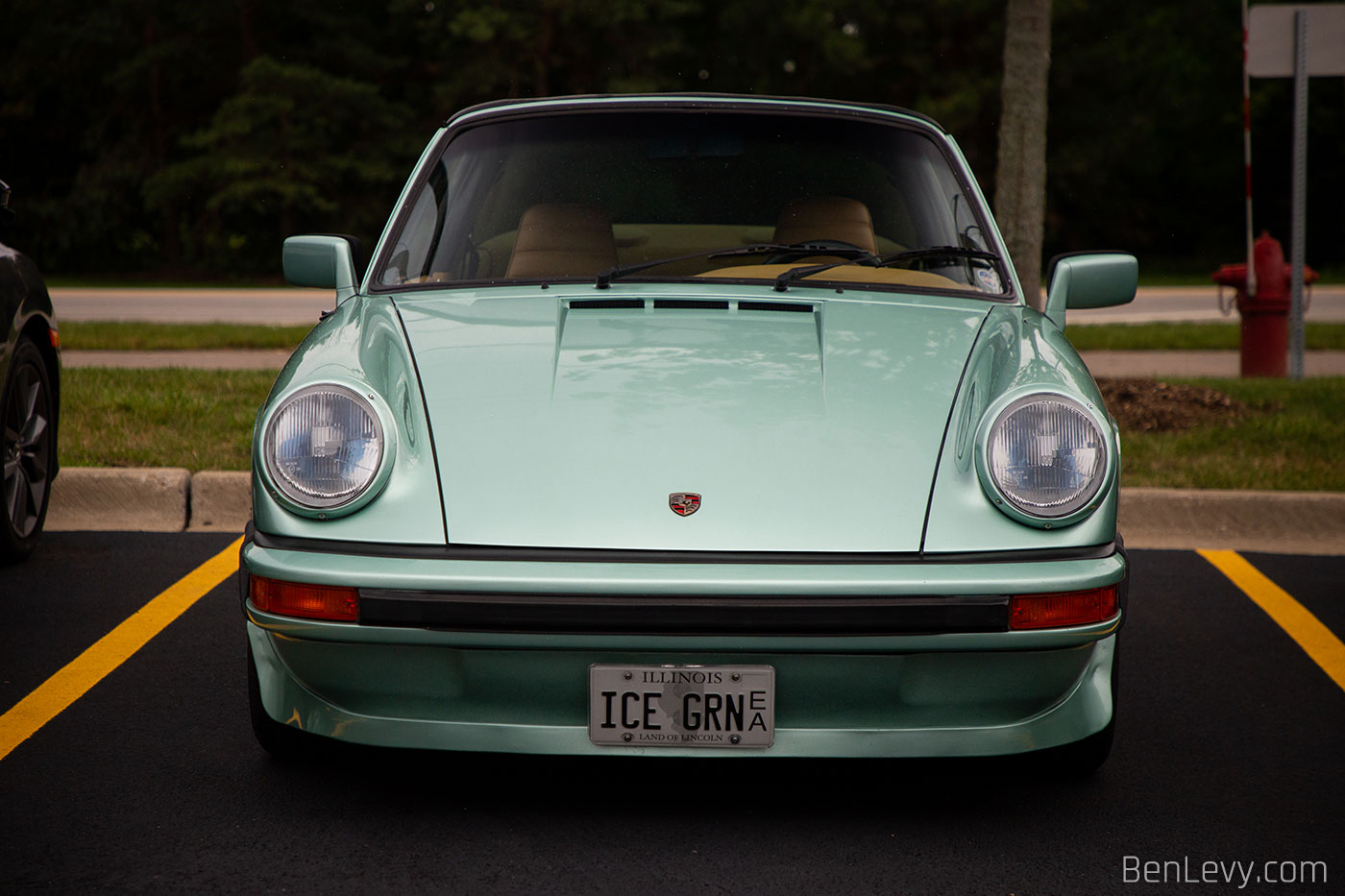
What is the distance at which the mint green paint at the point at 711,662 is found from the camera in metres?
2.44

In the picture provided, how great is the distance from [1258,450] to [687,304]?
429 centimetres

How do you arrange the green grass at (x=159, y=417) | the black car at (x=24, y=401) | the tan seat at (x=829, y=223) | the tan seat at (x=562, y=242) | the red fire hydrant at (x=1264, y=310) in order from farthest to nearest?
the red fire hydrant at (x=1264, y=310)
the green grass at (x=159, y=417)
the black car at (x=24, y=401)
the tan seat at (x=829, y=223)
the tan seat at (x=562, y=242)

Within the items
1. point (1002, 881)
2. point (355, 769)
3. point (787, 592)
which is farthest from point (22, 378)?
point (1002, 881)

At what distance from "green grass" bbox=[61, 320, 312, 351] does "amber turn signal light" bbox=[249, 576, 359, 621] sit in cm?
923

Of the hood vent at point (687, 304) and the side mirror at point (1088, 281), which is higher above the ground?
the hood vent at point (687, 304)

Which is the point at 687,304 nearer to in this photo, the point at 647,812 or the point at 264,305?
the point at 647,812

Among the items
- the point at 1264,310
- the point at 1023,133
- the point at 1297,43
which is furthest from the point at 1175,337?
the point at 1023,133

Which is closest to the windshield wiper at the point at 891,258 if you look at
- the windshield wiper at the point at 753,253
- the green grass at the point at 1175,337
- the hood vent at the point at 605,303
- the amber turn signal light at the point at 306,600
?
the windshield wiper at the point at 753,253

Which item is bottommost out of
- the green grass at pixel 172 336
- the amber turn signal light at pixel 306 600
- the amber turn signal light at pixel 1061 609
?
the green grass at pixel 172 336

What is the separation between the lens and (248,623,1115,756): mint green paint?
244 centimetres

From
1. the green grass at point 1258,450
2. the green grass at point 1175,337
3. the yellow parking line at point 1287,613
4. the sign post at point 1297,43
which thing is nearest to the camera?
the yellow parking line at point 1287,613

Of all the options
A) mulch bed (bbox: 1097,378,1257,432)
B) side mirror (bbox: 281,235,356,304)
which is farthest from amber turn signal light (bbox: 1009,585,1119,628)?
mulch bed (bbox: 1097,378,1257,432)

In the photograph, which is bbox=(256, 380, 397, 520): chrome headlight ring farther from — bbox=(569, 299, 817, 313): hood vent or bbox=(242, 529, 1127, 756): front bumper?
bbox=(569, 299, 817, 313): hood vent

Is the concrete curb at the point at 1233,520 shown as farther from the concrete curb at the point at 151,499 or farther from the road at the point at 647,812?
the concrete curb at the point at 151,499
